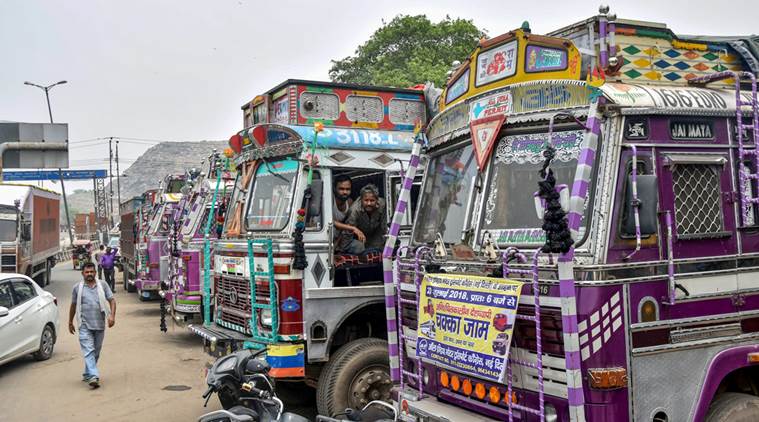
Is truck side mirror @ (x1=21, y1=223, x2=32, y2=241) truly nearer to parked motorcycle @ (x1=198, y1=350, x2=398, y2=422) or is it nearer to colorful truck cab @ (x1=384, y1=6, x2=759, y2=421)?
parked motorcycle @ (x1=198, y1=350, x2=398, y2=422)

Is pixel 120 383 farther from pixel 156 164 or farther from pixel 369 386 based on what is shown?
pixel 156 164

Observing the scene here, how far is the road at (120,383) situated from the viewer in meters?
8.09

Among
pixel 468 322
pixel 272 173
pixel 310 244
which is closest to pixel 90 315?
pixel 272 173

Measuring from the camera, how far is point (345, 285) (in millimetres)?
7344

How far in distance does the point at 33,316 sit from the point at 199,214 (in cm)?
327

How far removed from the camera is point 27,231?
22.1m

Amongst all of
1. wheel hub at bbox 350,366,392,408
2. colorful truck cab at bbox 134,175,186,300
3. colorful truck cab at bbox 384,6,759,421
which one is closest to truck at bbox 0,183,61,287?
colorful truck cab at bbox 134,175,186,300

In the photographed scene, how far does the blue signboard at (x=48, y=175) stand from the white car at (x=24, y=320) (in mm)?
56015

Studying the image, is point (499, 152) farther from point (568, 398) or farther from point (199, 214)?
point (199, 214)

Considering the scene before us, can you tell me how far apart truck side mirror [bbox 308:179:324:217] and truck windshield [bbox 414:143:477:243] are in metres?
1.69

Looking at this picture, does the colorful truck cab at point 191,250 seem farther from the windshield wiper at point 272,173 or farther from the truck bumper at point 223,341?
the truck bumper at point 223,341

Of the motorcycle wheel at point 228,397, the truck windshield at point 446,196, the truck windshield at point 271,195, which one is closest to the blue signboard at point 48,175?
the truck windshield at point 271,195

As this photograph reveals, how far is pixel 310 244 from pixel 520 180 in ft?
10.1

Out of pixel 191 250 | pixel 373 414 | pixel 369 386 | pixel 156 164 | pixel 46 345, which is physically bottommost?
pixel 46 345
